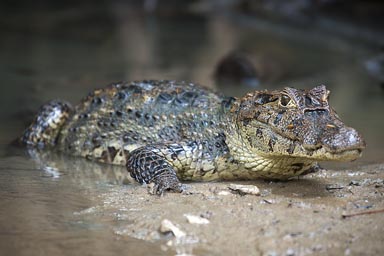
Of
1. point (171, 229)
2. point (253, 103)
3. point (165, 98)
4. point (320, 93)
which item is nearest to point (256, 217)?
point (171, 229)

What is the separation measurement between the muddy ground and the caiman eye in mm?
655

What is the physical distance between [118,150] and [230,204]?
6.26 feet

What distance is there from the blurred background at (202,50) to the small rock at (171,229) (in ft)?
9.46

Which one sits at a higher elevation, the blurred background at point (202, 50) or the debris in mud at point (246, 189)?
the blurred background at point (202, 50)

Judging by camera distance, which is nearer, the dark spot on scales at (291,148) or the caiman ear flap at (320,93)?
the dark spot on scales at (291,148)

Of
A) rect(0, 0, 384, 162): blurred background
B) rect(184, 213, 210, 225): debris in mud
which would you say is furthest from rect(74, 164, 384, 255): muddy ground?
rect(0, 0, 384, 162): blurred background

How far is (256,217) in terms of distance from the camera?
4.41 metres

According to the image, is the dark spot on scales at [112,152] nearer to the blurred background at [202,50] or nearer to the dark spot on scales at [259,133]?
the blurred background at [202,50]

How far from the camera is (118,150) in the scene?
6.34 m

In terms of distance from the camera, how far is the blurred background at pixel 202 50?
9422mm

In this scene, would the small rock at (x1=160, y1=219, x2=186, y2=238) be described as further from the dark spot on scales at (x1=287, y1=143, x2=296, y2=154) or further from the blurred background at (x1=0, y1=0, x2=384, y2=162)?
the blurred background at (x1=0, y1=0, x2=384, y2=162)

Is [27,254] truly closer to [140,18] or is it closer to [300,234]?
[300,234]

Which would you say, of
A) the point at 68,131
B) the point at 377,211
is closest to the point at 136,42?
the point at 68,131

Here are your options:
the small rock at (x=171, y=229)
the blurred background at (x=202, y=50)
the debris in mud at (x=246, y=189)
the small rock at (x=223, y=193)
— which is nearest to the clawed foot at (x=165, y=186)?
the small rock at (x=223, y=193)
